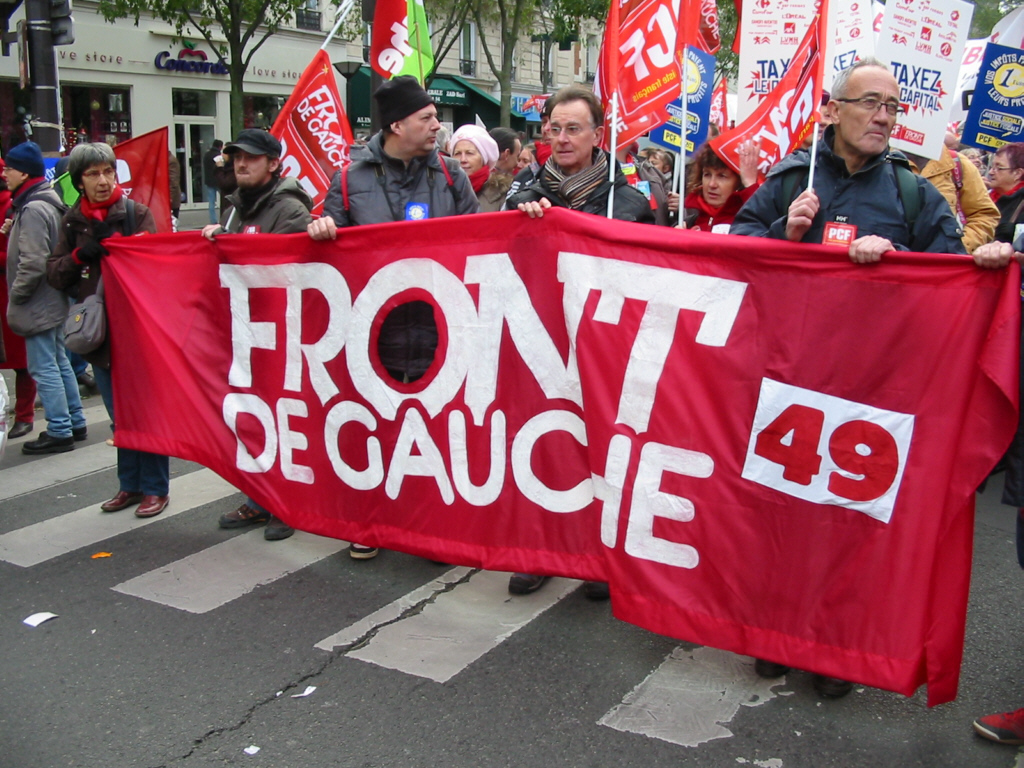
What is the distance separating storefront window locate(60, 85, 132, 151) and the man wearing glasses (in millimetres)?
23313

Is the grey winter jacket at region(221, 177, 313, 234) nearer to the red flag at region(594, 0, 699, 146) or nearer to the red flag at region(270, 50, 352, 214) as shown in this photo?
the red flag at region(594, 0, 699, 146)

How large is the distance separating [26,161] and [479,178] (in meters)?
3.02

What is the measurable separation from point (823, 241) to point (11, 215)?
5.76 metres

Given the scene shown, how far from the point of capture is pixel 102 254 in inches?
207

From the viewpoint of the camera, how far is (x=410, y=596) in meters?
4.31

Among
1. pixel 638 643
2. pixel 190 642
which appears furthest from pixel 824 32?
pixel 190 642

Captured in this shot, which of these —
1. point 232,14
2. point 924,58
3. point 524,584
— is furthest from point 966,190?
point 232,14

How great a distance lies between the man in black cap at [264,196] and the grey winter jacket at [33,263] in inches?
75.5

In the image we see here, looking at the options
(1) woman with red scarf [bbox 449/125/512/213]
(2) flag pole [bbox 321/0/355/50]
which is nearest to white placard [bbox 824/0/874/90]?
(1) woman with red scarf [bbox 449/125/512/213]

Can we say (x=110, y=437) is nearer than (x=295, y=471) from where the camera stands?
No

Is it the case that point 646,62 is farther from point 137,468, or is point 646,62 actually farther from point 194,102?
point 194,102

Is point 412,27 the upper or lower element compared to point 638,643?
upper

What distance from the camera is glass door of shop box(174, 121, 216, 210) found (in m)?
26.6

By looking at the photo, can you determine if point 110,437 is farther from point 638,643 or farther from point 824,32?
point 824,32
